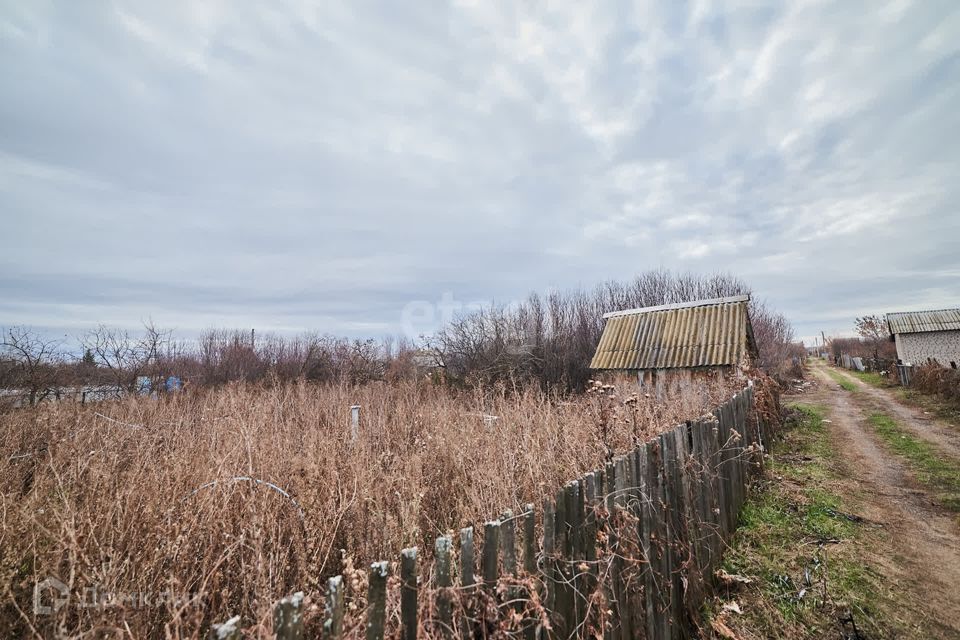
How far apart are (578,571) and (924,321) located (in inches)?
1510

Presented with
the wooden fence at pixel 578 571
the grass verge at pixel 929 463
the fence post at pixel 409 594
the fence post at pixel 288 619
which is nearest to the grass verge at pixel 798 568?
the wooden fence at pixel 578 571

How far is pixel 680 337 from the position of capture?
42.7 ft

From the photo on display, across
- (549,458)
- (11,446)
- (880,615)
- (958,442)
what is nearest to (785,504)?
(880,615)

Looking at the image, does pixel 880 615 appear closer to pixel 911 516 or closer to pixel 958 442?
pixel 911 516

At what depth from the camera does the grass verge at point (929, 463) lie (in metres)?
5.82

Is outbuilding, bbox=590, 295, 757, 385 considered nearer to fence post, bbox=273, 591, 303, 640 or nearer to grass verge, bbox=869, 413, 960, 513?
grass verge, bbox=869, 413, 960, 513

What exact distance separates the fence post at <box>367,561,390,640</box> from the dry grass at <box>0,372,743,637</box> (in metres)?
0.41

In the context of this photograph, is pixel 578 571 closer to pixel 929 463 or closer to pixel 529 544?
pixel 529 544

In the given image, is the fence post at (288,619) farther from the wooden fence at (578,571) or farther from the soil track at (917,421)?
the soil track at (917,421)

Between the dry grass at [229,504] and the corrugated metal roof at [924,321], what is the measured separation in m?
31.9

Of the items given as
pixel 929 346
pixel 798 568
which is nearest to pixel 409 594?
pixel 798 568

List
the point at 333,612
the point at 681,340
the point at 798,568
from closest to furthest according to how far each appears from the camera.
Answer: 1. the point at 333,612
2. the point at 798,568
3. the point at 681,340

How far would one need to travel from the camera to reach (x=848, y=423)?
462 inches

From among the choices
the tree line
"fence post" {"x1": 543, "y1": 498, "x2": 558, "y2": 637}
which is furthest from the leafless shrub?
"fence post" {"x1": 543, "y1": 498, "x2": 558, "y2": 637}
